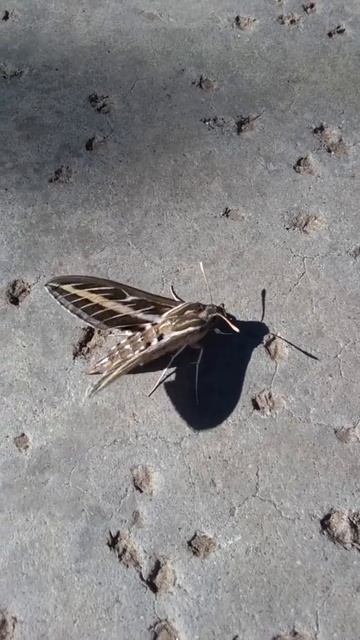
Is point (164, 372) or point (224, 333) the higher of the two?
point (224, 333)

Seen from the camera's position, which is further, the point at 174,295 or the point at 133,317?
the point at 174,295

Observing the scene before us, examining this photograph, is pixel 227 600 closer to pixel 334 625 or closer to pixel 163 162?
pixel 334 625

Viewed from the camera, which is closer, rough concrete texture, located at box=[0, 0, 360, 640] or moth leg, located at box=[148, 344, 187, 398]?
rough concrete texture, located at box=[0, 0, 360, 640]

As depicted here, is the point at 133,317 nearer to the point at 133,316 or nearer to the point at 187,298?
the point at 133,316

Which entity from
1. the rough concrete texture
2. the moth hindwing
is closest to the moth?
the moth hindwing

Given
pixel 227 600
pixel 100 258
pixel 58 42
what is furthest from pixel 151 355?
pixel 58 42

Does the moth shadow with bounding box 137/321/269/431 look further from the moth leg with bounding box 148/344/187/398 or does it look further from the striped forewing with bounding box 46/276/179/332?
the striped forewing with bounding box 46/276/179/332

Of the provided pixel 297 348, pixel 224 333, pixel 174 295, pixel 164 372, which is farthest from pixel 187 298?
pixel 297 348
